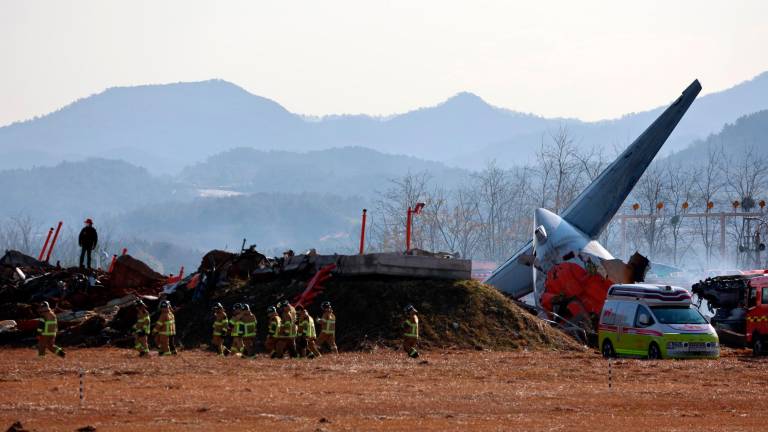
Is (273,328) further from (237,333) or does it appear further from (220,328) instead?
(220,328)

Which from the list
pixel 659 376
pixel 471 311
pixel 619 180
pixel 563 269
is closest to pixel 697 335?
pixel 659 376

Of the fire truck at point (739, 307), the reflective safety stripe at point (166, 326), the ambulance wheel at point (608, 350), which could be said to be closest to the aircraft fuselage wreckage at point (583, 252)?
the fire truck at point (739, 307)

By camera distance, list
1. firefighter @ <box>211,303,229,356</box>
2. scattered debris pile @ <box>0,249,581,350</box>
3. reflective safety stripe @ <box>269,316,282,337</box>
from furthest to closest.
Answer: scattered debris pile @ <box>0,249,581,350</box> < firefighter @ <box>211,303,229,356</box> < reflective safety stripe @ <box>269,316,282,337</box>

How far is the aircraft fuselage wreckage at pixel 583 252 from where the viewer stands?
4612cm

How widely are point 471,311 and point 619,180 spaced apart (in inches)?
750

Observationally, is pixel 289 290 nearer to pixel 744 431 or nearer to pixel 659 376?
pixel 659 376

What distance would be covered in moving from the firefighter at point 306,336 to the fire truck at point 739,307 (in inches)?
535

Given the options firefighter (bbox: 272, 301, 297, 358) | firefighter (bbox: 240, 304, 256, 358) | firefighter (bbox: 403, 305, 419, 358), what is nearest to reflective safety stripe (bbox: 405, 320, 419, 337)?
firefighter (bbox: 403, 305, 419, 358)

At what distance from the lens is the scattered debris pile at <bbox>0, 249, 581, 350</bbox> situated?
128ft

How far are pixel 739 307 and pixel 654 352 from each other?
14.7 metres

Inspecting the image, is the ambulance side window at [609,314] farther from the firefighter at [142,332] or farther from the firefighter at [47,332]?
the firefighter at [47,332]

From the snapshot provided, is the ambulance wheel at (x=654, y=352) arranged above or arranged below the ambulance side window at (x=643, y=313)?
below

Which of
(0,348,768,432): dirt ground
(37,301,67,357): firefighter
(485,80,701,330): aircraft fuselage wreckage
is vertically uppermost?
(485,80,701,330): aircraft fuselage wreckage

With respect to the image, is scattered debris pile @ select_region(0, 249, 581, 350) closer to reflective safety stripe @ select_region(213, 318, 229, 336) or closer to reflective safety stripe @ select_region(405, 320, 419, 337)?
reflective safety stripe @ select_region(405, 320, 419, 337)
